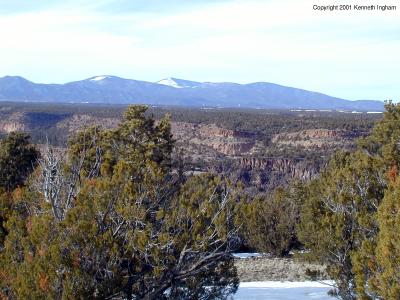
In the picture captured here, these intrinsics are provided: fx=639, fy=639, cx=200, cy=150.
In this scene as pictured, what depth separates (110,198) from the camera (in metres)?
7.62

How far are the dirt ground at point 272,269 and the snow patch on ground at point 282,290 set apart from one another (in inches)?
16.7

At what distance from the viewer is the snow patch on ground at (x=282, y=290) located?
39.5 feet

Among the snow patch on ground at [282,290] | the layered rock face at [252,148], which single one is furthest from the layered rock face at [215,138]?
the snow patch on ground at [282,290]

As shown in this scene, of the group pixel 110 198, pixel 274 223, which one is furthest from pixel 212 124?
pixel 110 198

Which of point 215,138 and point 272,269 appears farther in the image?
point 215,138

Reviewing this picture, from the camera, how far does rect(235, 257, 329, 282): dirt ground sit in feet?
48.9

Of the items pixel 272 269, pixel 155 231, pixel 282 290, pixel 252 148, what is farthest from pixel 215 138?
pixel 155 231

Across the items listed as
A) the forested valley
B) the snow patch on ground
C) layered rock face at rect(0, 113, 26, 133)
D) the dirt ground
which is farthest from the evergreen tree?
layered rock face at rect(0, 113, 26, 133)

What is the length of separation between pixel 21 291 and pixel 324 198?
16.6 feet

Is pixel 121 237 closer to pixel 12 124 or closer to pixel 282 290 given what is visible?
pixel 282 290

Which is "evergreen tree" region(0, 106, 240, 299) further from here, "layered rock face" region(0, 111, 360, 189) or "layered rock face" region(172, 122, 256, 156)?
"layered rock face" region(172, 122, 256, 156)

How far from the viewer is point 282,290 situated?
12.8 meters

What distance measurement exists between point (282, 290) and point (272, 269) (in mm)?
3632

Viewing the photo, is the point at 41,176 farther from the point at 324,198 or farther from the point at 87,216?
the point at 324,198
